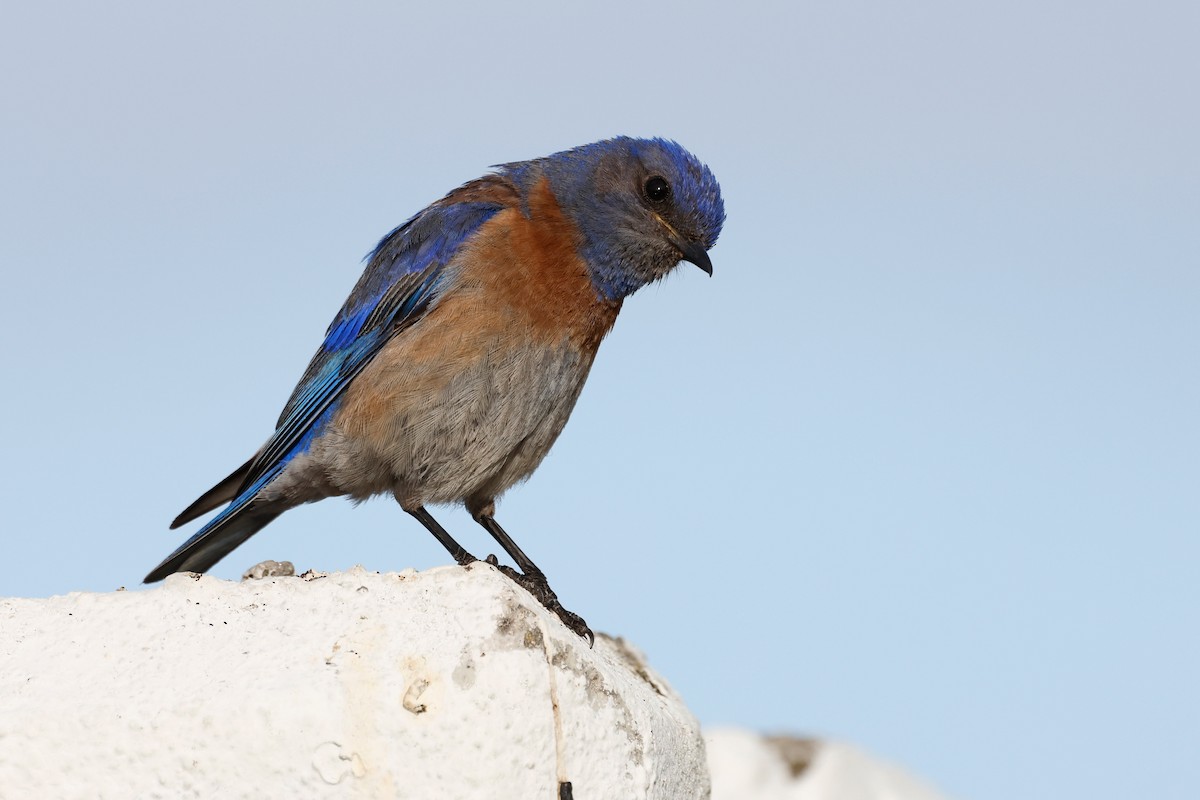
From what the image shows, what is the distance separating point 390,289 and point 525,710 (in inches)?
114

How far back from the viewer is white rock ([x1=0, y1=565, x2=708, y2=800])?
4406 mm

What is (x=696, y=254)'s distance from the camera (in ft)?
22.3

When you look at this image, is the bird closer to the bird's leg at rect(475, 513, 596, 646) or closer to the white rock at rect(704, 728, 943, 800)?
the bird's leg at rect(475, 513, 596, 646)

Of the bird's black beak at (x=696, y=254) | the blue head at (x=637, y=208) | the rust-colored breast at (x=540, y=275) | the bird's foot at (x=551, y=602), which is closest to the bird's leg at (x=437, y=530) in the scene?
the bird's foot at (x=551, y=602)

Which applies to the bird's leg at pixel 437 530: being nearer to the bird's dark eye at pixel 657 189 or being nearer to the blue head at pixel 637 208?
the blue head at pixel 637 208

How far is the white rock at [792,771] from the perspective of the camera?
795 cm

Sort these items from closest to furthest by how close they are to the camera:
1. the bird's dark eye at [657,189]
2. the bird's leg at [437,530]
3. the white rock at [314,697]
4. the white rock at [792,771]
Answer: the white rock at [314,697]
the bird's leg at [437,530]
the bird's dark eye at [657,189]
the white rock at [792,771]

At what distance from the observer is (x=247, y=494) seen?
6.78m

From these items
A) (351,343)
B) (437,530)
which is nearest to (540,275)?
(351,343)

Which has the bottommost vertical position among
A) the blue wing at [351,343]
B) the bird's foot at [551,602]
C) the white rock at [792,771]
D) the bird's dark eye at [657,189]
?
the white rock at [792,771]

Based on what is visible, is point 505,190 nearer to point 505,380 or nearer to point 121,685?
point 505,380

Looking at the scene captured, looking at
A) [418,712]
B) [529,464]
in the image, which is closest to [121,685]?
[418,712]

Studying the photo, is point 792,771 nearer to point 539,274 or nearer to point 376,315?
point 539,274

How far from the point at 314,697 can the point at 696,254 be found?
3297 mm
